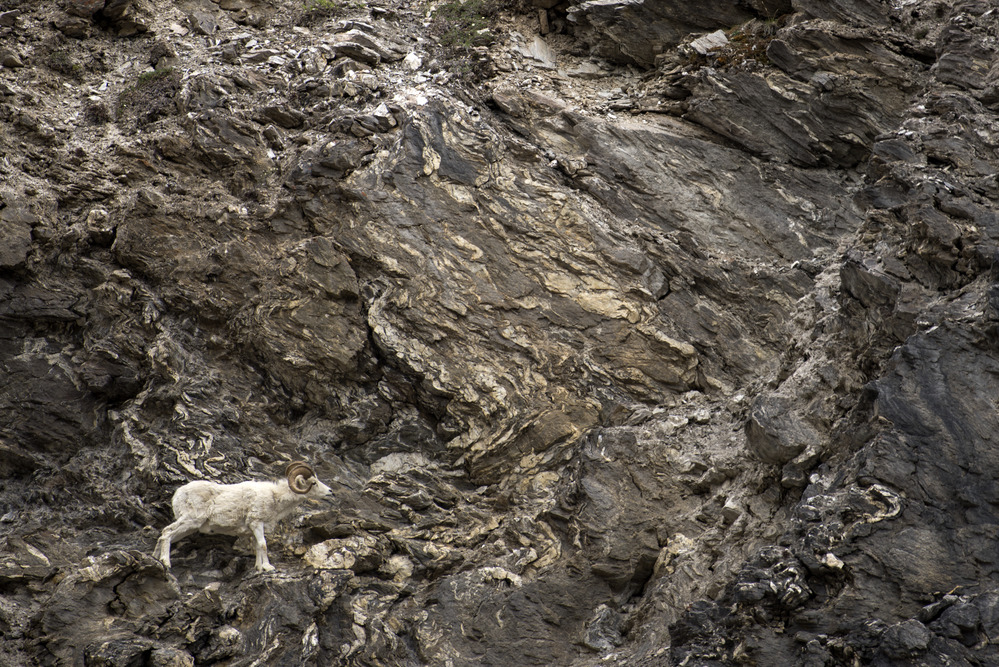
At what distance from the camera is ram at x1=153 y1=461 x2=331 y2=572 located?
8.40 m

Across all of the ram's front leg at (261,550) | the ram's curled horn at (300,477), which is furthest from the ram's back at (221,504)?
the ram's curled horn at (300,477)

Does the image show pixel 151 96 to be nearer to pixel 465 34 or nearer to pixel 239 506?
pixel 465 34

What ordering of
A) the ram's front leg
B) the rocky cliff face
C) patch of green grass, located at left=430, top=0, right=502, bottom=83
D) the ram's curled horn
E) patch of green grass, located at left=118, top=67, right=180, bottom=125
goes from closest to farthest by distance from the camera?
the rocky cliff face
the ram's front leg
the ram's curled horn
patch of green grass, located at left=118, top=67, right=180, bottom=125
patch of green grass, located at left=430, top=0, right=502, bottom=83

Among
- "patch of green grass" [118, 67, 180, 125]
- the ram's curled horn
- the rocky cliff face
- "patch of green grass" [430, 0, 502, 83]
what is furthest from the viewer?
"patch of green grass" [430, 0, 502, 83]

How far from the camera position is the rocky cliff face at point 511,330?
A: 726cm

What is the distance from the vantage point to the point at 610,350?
33.4 feet

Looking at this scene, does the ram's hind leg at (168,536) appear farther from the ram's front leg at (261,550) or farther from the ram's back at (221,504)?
the ram's front leg at (261,550)

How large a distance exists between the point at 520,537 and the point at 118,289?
6778mm

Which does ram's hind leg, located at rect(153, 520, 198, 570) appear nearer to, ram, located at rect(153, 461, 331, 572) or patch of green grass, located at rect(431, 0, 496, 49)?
ram, located at rect(153, 461, 331, 572)

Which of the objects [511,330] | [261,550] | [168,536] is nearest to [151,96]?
[511,330]

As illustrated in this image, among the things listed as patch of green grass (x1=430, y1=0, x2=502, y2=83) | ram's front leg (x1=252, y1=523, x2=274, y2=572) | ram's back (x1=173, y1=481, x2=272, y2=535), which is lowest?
ram's front leg (x1=252, y1=523, x2=274, y2=572)

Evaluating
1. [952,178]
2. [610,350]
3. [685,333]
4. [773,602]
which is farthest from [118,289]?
[952,178]

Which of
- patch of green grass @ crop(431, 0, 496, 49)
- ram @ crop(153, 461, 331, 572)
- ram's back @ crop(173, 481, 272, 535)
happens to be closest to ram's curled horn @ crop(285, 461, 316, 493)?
ram @ crop(153, 461, 331, 572)

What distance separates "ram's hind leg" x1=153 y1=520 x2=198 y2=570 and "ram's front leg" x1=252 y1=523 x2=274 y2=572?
2.27 ft
